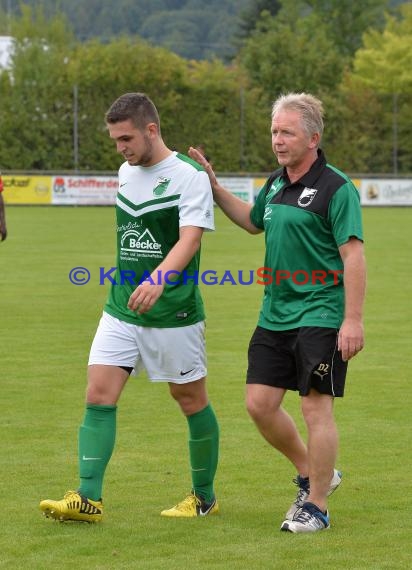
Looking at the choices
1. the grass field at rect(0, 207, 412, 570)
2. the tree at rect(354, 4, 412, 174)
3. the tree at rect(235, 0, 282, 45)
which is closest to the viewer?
the grass field at rect(0, 207, 412, 570)

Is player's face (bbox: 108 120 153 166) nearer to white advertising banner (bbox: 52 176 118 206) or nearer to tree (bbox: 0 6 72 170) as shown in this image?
white advertising banner (bbox: 52 176 118 206)

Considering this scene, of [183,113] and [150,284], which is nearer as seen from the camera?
[150,284]

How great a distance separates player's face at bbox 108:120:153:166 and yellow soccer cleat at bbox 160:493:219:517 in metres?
1.74

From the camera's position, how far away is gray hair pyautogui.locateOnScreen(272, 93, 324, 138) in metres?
6.24

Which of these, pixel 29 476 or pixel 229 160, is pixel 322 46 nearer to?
pixel 229 160

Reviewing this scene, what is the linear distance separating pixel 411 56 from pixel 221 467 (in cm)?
6539

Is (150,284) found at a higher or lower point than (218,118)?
higher

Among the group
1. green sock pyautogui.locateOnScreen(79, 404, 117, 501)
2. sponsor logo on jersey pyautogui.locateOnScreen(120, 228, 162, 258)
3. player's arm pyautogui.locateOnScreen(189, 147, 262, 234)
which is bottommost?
green sock pyautogui.locateOnScreen(79, 404, 117, 501)

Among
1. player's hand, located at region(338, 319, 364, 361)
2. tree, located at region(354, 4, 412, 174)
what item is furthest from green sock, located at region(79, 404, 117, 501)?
tree, located at region(354, 4, 412, 174)

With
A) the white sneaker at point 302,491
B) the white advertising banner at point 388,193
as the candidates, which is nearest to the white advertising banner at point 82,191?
the white advertising banner at point 388,193

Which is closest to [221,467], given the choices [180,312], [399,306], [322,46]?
[180,312]

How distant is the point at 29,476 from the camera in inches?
291

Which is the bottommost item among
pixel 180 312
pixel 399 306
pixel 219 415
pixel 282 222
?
pixel 399 306

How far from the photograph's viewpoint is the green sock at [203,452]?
6.67 metres
